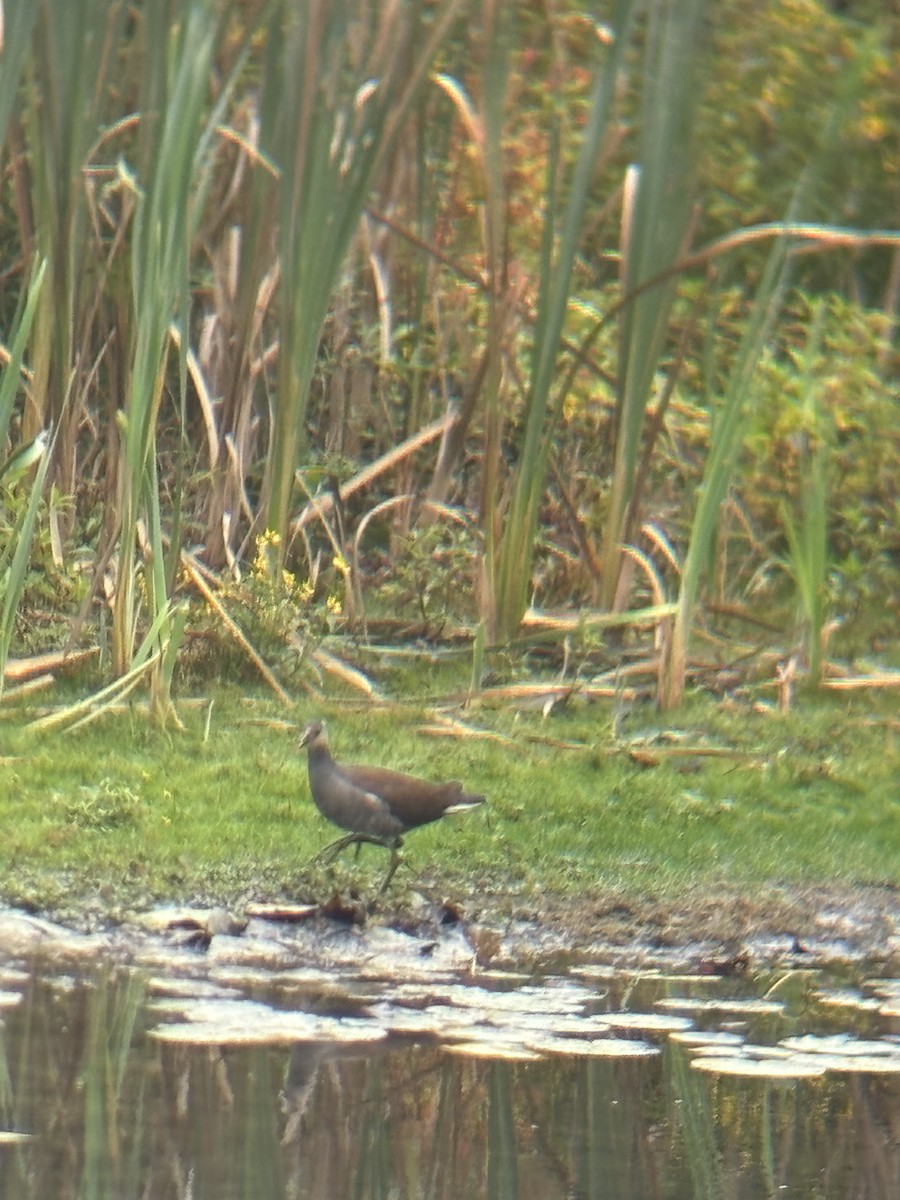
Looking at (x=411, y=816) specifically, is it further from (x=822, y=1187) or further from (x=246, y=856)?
(x=822, y=1187)

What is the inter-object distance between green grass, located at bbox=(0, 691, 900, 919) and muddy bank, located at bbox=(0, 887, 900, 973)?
0.36 ft

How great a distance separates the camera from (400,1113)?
418 cm

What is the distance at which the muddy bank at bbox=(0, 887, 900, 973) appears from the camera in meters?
5.58

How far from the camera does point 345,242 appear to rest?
24.7ft

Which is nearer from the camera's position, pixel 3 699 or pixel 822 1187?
pixel 822 1187

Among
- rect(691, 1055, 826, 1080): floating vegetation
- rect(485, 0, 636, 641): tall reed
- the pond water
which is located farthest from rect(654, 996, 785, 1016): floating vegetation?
rect(485, 0, 636, 641): tall reed

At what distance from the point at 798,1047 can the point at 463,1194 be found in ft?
4.52

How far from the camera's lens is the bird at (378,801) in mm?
6109

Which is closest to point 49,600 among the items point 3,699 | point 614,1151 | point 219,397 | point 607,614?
point 3,699

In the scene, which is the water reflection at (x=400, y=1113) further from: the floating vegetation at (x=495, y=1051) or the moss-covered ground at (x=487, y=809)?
the moss-covered ground at (x=487, y=809)

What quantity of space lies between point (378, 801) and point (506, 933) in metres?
0.49

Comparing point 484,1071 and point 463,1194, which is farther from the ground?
point 463,1194

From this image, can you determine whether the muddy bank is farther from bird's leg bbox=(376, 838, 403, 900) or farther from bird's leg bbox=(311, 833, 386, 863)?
→ bird's leg bbox=(311, 833, 386, 863)

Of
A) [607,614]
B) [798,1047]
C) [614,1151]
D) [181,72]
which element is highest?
[181,72]
